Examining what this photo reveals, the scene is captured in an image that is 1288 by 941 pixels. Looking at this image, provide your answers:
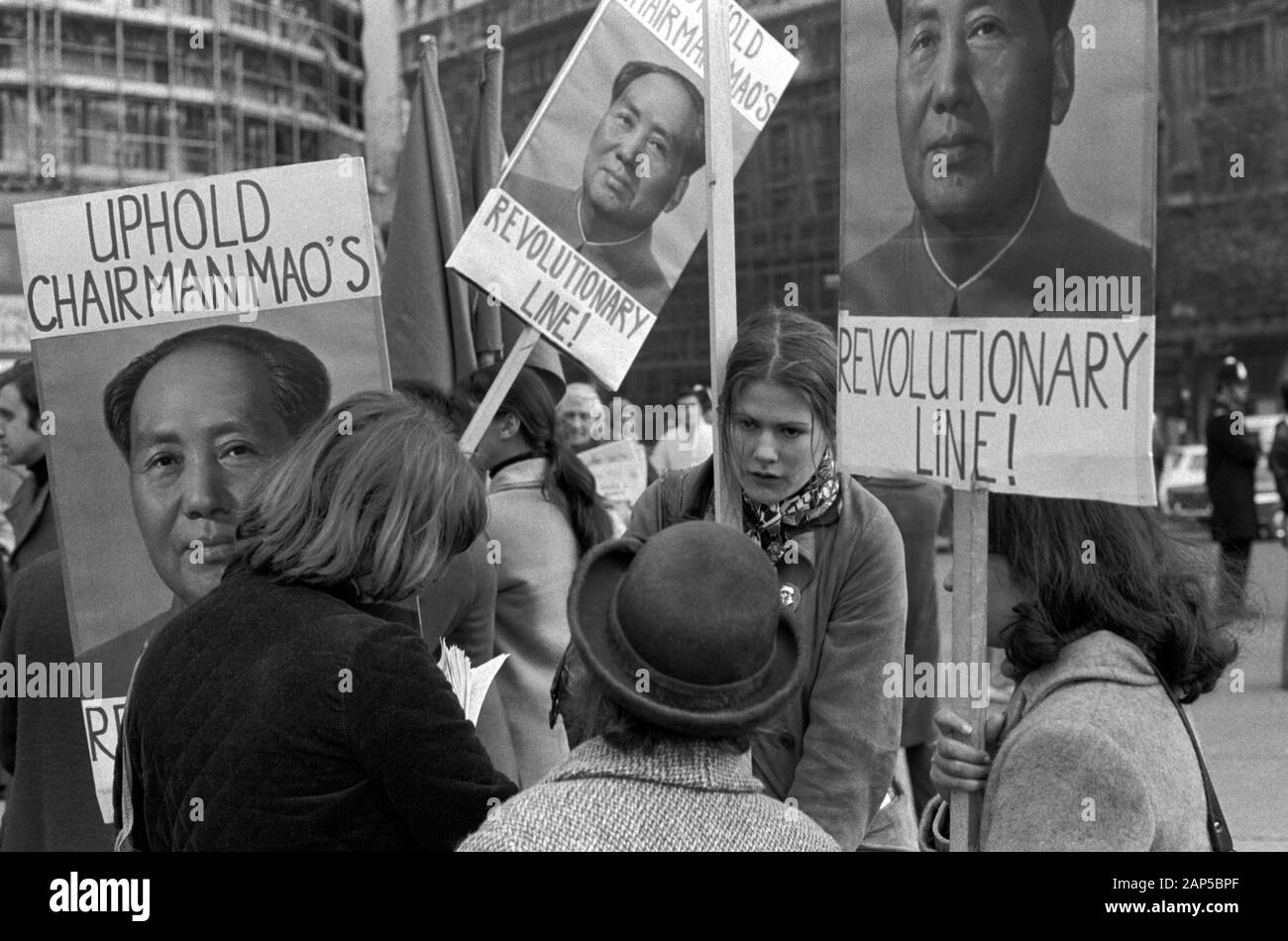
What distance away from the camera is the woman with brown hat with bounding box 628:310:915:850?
2.71 m

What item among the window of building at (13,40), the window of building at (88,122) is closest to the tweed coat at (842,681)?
the window of building at (13,40)

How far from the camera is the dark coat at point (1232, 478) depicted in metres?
8.98

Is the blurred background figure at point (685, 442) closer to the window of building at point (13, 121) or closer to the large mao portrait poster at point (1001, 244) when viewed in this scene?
the large mao portrait poster at point (1001, 244)

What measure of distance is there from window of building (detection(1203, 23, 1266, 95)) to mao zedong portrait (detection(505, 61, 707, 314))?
77.8ft

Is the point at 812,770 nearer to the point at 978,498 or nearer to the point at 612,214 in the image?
the point at 978,498

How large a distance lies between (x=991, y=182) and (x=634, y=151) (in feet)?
5.26

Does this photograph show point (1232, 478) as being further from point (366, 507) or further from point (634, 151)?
point (366, 507)

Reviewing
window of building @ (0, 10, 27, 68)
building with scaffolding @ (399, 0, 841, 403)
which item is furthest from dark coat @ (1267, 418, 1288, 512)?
window of building @ (0, 10, 27, 68)

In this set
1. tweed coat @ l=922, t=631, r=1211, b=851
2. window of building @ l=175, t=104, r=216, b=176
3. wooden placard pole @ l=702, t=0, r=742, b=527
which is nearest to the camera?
tweed coat @ l=922, t=631, r=1211, b=851

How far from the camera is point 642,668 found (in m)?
1.59

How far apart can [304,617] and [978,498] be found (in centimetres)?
103

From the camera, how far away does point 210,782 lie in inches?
79.5

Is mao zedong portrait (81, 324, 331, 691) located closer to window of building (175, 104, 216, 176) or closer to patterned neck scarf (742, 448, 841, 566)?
patterned neck scarf (742, 448, 841, 566)
